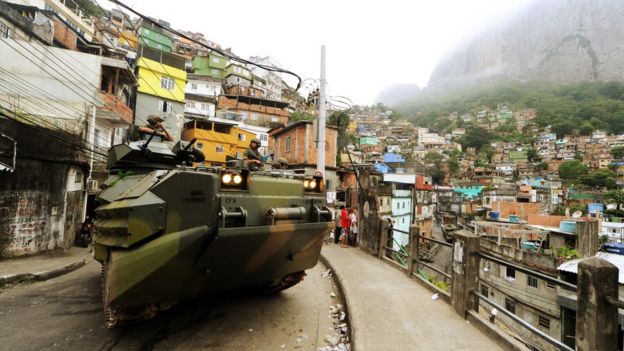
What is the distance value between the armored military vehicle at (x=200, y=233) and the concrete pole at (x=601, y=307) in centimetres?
291

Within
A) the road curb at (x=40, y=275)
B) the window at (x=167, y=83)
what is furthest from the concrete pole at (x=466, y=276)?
the window at (x=167, y=83)

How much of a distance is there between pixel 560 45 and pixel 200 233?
193 m

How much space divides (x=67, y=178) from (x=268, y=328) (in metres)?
10.8

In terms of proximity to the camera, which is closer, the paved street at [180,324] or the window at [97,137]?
the paved street at [180,324]

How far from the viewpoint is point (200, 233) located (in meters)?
3.38

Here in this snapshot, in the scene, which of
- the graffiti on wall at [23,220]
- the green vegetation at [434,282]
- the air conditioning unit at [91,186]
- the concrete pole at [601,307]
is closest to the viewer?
the concrete pole at [601,307]

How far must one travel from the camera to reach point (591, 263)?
9.71 ft

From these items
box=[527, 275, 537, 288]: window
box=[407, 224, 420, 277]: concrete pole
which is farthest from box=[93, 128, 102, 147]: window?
box=[527, 275, 537, 288]: window

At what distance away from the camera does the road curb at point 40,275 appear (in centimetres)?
697

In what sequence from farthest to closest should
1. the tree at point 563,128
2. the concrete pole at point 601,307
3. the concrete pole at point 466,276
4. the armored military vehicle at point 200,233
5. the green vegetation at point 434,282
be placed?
the tree at point 563,128, the green vegetation at point 434,282, the concrete pole at point 466,276, the armored military vehicle at point 200,233, the concrete pole at point 601,307

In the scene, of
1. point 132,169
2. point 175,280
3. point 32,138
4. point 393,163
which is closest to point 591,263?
point 175,280

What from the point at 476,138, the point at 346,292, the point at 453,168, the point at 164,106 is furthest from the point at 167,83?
the point at 476,138

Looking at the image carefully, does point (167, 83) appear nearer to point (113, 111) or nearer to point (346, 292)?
point (113, 111)

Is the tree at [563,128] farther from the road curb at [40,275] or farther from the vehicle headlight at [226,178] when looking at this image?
the road curb at [40,275]
